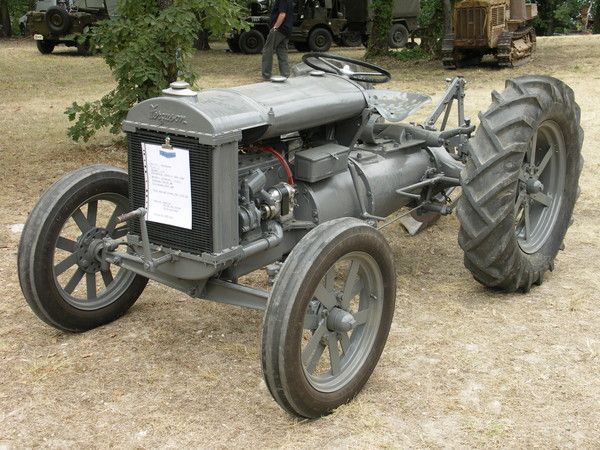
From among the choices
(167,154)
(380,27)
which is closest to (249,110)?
(167,154)

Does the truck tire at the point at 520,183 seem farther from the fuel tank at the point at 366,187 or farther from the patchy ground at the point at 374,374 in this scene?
the fuel tank at the point at 366,187

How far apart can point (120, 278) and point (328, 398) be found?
5.31ft

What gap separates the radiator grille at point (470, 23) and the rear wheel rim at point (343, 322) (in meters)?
13.1

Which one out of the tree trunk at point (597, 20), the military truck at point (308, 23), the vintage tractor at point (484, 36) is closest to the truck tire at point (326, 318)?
the vintage tractor at point (484, 36)

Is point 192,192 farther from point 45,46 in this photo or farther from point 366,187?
point 45,46

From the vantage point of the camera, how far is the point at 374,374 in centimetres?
406

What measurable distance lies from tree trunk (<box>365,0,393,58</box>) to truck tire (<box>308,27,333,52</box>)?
14.1 feet

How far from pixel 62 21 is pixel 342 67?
18.0 metres

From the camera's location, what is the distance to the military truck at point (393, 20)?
2389cm

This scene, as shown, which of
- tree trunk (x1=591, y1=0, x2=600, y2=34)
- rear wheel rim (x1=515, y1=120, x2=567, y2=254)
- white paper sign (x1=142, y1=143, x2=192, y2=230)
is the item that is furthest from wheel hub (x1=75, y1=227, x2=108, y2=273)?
tree trunk (x1=591, y1=0, x2=600, y2=34)

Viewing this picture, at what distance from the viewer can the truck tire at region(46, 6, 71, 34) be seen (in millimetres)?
21250

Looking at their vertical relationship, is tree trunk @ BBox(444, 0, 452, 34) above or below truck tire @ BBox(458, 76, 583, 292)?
above

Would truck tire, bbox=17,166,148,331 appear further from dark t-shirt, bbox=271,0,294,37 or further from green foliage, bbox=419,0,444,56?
green foliage, bbox=419,0,444,56

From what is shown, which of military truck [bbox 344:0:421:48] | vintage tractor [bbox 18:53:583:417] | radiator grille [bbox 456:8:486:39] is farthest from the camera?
military truck [bbox 344:0:421:48]
